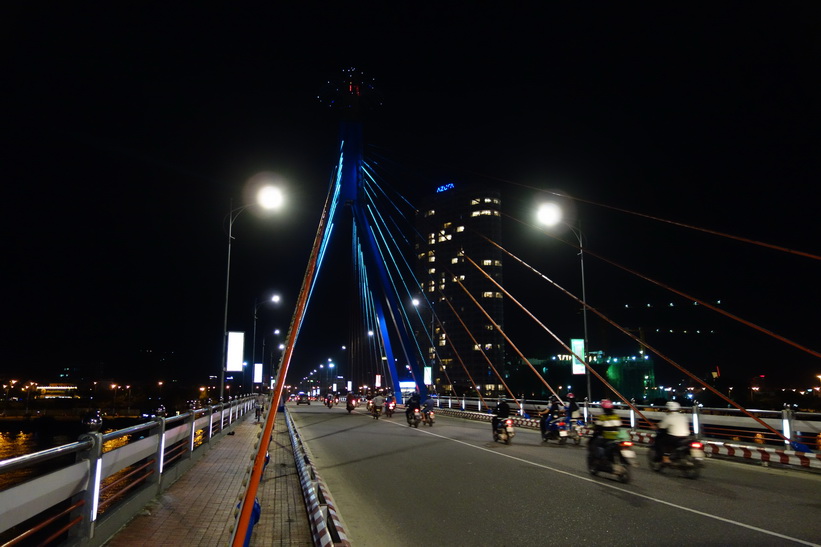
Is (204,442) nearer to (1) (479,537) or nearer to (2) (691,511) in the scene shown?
(1) (479,537)

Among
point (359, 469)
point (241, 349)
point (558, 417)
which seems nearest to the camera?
point (359, 469)

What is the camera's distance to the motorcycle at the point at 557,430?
19203mm

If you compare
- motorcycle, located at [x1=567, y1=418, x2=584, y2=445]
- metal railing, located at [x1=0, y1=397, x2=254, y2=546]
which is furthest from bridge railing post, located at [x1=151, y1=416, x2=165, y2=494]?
motorcycle, located at [x1=567, y1=418, x2=584, y2=445]

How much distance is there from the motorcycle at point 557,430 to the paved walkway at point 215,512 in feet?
29.1

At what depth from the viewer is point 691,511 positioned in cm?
887

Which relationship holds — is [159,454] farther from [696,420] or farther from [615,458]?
[696,420]

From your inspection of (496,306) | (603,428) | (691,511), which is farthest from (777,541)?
(496,306)

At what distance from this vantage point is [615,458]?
1200cm

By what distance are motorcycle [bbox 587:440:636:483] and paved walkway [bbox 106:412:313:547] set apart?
5.90 m

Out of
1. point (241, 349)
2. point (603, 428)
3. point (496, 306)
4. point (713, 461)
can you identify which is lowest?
point (713, 461)

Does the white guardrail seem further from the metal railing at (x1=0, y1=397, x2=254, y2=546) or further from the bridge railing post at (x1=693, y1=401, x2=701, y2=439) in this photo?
the metal railing at (x1=0, y1=397, x2=254, y2=546)

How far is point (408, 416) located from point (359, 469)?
14063 millimetres

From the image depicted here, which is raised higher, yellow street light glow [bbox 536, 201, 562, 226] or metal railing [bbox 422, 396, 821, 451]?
yellow street light glow [bbox 536, 201, 562, 226]

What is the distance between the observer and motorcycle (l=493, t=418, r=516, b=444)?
1903 cm
